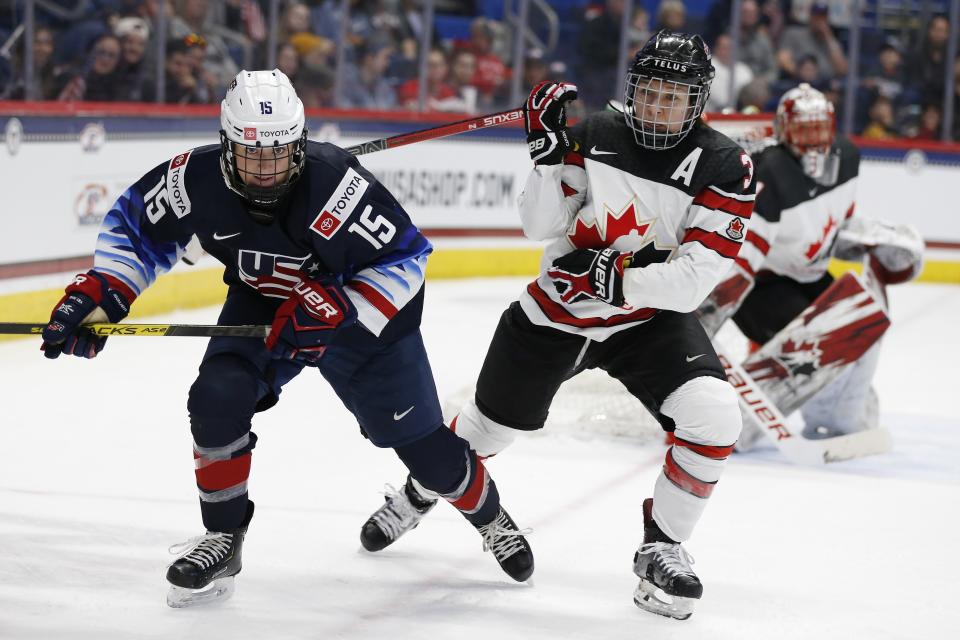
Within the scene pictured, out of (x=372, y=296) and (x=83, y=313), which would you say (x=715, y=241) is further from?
(x=83, y=313)

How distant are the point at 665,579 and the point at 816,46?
20.7 ft

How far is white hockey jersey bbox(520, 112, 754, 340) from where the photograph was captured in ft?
8.72

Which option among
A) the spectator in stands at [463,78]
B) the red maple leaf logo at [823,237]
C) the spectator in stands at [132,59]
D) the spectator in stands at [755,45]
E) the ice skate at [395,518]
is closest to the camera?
the ice skate at [395,518]

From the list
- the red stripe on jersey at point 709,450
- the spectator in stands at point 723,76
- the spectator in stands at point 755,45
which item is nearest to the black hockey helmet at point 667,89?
the red stripe on jersey at point 709,450

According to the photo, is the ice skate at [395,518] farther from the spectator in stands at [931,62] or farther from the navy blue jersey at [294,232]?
the spectator in stands at [931,62]

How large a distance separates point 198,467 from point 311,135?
4.40 metres

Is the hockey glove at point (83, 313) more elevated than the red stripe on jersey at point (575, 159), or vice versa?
the red stripe on jersey at point (575, 159)

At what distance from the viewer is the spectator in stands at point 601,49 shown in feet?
25.9

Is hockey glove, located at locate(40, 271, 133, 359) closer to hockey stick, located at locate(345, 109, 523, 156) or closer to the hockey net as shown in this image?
hockey stick, located at locate(345, 109, 523, 156)

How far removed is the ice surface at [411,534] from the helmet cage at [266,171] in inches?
32.0

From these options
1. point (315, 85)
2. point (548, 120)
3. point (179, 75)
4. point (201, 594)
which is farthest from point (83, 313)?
point (315, 85)

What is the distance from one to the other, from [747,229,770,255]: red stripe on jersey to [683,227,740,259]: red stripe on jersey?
1.41 meters

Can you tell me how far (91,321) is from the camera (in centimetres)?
252

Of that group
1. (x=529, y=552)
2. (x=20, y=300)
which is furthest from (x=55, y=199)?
(x=529, y=552)
